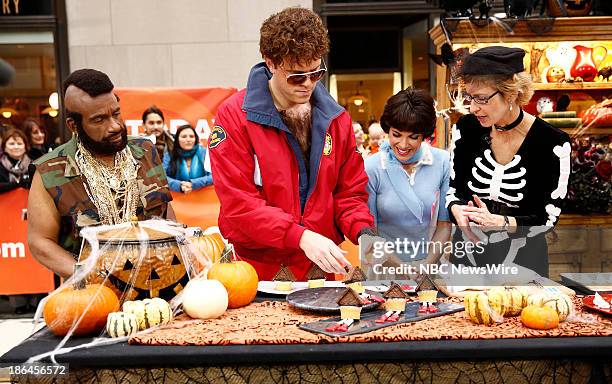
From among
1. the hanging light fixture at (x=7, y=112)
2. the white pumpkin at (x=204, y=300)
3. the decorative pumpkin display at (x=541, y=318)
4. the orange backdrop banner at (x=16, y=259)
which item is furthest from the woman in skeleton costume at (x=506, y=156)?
the hanging light fixture at (x=7, y=112)

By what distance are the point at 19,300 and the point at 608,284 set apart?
207 inches

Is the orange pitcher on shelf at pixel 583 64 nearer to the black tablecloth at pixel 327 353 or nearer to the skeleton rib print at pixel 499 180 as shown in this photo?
the skeleton rib print at pixel 499 180

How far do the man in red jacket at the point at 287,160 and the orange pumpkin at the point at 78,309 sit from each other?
69cm

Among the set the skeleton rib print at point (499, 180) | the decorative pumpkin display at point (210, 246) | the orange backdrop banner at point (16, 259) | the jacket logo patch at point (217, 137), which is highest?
the jacket logo patch at point (217, 137)

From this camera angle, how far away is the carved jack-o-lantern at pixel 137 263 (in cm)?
187

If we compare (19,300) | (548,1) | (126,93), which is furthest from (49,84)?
(548,1)

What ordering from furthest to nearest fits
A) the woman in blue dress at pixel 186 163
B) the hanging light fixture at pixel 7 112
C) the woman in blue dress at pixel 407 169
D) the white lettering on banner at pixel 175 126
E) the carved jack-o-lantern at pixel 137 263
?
the hanging light fixture at pixel 7 112 < the white lettering on banner at pixel 175 126 < the woman in blue dress at pixel 186 163 < the woman in blue dress at pixel 407 169 < the carved jack-o-lantern at pixel 137 263

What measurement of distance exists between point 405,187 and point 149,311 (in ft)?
4.85

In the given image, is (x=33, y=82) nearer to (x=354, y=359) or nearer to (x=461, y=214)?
(x=461, y=214)

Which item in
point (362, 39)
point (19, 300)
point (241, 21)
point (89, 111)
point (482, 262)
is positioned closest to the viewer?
point (482, 262)

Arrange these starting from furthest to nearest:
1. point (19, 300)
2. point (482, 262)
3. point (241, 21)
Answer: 1. point (241, 21)
2. point (19, 300)
3. point (482, 262)

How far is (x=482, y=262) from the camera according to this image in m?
2.02

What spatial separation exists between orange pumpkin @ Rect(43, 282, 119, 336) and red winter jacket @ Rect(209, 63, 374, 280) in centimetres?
69

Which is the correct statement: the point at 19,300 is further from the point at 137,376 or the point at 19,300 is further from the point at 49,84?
the point at 137,376
